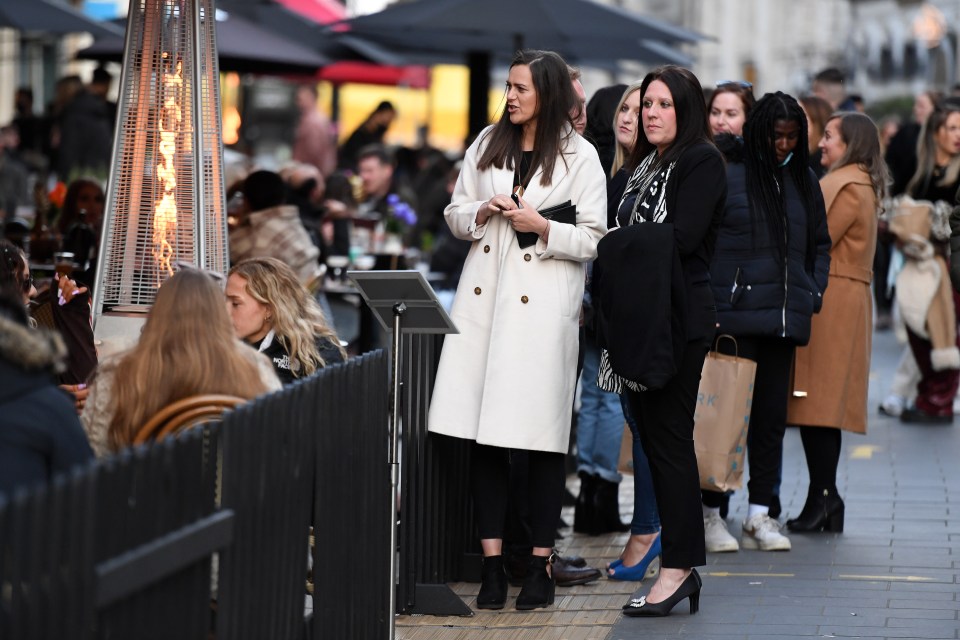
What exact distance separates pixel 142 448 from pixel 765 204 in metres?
4.36

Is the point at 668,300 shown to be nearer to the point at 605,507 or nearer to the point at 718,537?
the point at 718,537

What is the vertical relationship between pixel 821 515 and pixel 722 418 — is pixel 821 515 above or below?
below

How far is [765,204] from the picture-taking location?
7.26m

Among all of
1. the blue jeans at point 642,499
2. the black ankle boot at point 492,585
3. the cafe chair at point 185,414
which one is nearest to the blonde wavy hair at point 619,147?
the blue jeans at point 642,499

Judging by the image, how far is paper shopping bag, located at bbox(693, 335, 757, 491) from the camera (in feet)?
22.9

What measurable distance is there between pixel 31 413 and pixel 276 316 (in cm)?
221

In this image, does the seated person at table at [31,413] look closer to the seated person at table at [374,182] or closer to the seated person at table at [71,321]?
the seated person at table at [71,321]

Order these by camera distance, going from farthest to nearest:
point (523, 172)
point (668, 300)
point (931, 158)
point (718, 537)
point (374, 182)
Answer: point (374, 182)
point (931, 158)
point (718, 537)
point (523, 172)
point (668, 300)

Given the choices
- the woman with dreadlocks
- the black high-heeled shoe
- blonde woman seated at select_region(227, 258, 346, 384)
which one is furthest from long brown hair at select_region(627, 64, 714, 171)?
the black high-heeled shoe

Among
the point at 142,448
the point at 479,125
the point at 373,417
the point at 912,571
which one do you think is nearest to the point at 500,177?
the point at 373,417

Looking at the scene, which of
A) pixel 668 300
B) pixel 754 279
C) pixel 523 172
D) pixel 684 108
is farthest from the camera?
pixel 754 279

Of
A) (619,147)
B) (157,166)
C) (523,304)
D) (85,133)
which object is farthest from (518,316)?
(85,133)

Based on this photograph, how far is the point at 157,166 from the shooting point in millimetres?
6551

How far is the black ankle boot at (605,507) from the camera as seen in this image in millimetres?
7789
